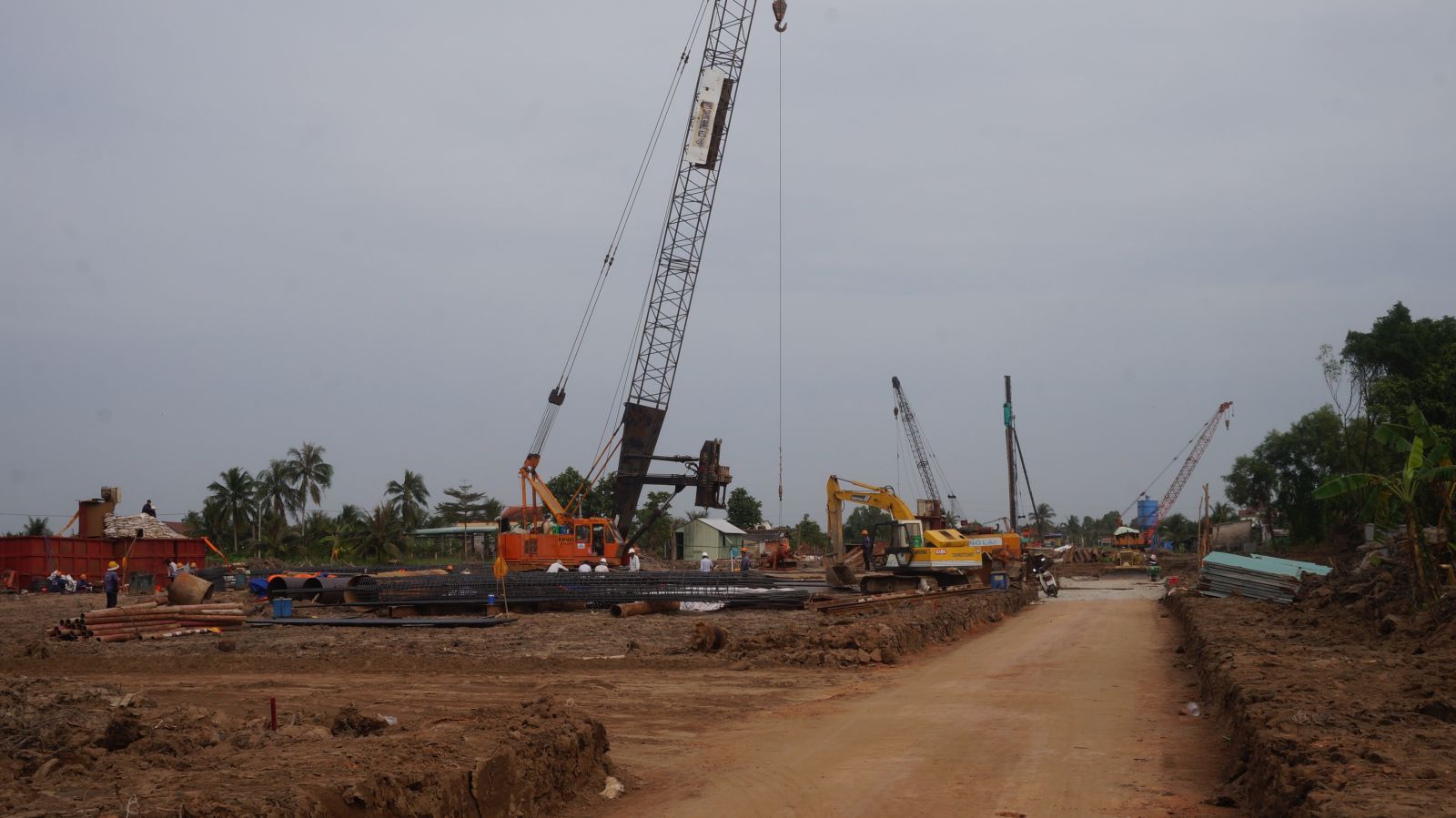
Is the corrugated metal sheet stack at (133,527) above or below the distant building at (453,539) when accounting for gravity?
above

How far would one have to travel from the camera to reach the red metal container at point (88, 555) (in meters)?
43.5

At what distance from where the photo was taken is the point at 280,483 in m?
94.8

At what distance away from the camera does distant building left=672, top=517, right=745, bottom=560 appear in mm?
81188

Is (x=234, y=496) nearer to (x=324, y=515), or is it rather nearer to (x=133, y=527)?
(x=324, y=515)

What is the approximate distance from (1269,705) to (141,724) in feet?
32.3

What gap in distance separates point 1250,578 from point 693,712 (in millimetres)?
21947

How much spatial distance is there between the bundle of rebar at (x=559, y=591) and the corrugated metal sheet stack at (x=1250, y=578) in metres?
11.6

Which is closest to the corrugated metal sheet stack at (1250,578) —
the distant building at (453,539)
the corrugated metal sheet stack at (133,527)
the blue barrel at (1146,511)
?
the corrugated metal sheet stack at (133,527)

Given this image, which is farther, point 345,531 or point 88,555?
point 345,531

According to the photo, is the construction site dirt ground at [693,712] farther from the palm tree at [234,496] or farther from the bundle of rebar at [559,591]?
the palm tree at [234,496]

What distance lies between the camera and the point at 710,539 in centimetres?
8269

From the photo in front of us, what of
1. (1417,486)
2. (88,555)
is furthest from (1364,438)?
(88,555)

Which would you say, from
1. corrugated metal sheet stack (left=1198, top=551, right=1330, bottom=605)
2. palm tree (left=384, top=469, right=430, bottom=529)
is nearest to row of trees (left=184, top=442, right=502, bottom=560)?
palm tree (left=384, top=469, right=430, bottom=529)

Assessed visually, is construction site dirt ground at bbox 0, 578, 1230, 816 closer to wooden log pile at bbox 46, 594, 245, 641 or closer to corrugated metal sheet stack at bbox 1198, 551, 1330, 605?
wooden log pile at bbox 46, 594, 245, 641
